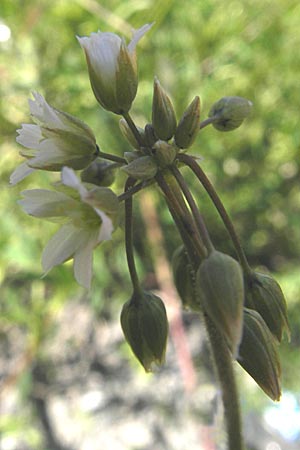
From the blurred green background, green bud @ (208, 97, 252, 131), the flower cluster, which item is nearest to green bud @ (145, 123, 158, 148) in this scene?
the flower cluster

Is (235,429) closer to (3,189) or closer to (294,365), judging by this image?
(294,365)

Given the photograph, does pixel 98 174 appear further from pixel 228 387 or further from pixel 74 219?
pixel 228 387

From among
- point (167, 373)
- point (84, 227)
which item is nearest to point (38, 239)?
point (167, 373)

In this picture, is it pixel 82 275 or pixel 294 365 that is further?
pixel 294 365

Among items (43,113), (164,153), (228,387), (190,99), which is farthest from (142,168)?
(190,99)

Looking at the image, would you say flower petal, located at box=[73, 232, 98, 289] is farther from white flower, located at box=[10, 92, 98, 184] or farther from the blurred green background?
the blurred green background

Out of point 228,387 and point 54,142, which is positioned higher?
point 54,142
